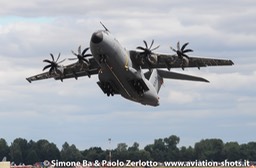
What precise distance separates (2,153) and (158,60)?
85.8m

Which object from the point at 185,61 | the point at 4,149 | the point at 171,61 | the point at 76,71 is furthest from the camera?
the point at 4,149

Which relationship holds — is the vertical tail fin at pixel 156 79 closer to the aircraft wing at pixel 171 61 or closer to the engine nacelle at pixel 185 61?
the aircraft wing at pixel 171 61

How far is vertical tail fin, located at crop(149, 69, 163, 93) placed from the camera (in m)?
76.9

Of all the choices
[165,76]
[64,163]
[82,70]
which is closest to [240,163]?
[64,163]

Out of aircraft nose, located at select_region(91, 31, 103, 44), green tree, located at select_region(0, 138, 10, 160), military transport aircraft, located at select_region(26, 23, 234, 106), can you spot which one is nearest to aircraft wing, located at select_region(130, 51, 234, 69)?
military transport aircraft, located at select_region(26, 23, 234, 106)

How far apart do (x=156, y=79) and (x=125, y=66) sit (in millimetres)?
13465

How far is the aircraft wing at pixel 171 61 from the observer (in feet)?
226

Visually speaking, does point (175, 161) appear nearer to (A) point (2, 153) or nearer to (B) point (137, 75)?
(A) point (2, 153)

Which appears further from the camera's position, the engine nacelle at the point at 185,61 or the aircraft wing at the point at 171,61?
the aircraft wing at the point at 171,61

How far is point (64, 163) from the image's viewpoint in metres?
132

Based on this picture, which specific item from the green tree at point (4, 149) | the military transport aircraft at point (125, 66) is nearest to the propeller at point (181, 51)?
the military transport aircraft at point (125, 66)

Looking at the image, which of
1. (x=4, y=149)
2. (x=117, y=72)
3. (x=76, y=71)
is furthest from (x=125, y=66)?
(x=4, y=149)

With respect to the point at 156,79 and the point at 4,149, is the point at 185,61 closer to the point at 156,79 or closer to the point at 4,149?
the point at 156,79

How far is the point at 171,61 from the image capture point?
70875 mm
